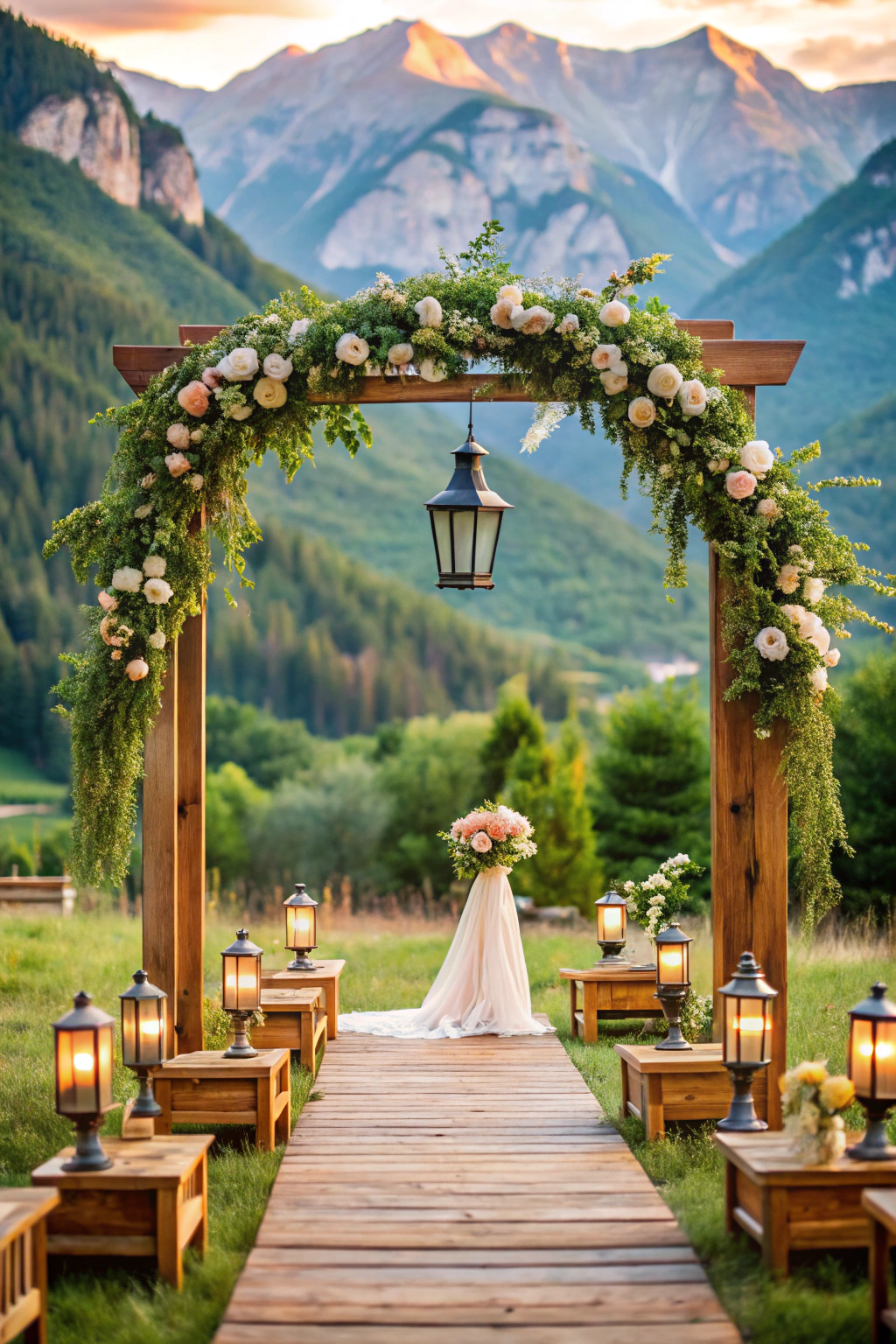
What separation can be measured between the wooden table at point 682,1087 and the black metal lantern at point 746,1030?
0.82m

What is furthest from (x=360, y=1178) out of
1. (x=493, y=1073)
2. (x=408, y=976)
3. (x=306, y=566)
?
(x=306, y=566)

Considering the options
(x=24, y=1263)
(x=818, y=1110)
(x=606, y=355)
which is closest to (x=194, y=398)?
(x=606, y=355)

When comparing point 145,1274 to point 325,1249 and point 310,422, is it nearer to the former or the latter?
point 325,1249

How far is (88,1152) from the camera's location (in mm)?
4266

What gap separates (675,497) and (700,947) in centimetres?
695

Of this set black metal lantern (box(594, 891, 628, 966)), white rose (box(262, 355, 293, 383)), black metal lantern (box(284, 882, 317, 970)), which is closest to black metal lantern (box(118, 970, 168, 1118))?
white rose (box(262, 355, 293, 383))

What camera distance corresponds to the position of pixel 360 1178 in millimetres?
5289

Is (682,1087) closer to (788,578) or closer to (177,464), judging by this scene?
(788,578)

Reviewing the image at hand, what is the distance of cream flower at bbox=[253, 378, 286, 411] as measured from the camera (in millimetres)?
6348

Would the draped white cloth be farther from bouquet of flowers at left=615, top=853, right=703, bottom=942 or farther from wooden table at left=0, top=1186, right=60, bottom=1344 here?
wooden table at left=0, top=1186, right=60, bottom=1344

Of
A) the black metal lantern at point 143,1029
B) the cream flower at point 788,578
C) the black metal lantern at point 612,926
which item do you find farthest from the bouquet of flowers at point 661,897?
the black metal lantern at point 143,1029

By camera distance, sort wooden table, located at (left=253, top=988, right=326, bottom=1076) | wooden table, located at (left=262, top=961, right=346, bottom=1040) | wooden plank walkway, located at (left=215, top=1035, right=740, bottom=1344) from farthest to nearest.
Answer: wooden table, located at (left=262, top=961, right=346, bottom=1040), wooden table, located at (left=253, top=988, right=326, bottom=1076), wooden plank walkway, located at (left=215, top=1035, right=740, bottom=1344)

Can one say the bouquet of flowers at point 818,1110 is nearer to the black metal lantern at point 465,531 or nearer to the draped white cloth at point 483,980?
the black metal lantern at point 465,531

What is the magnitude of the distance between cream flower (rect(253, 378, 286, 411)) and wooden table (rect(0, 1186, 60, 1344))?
3.89 meters
